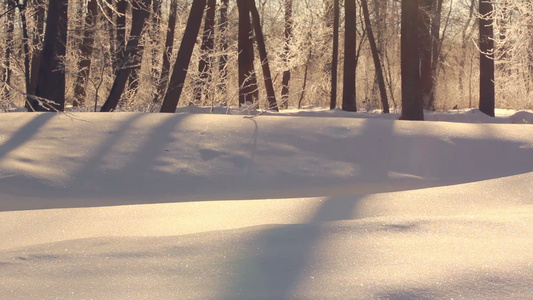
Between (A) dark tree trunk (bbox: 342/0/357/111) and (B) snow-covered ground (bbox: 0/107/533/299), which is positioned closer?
(B) snow-covered ground (bbox: 0/107/533/299)

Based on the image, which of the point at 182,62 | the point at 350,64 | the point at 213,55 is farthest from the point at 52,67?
the point at 350,64

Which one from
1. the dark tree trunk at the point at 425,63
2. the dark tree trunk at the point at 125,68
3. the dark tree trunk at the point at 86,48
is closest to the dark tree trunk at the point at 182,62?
the dark tree trunk at the point at 125,68

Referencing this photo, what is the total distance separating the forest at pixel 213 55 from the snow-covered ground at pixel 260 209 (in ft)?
3.46

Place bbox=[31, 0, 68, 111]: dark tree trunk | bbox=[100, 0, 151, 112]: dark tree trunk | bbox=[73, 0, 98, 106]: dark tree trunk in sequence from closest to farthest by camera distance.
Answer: bbox=[31, 0, 68, 111]: dark tree trunk
bbox=[100, 0, 151, 112]: dark tree trunk
bbox=[73, 0, 98, 106]: dark tree trunk

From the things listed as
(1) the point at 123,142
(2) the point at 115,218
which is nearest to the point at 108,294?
(2) the point at 115,218

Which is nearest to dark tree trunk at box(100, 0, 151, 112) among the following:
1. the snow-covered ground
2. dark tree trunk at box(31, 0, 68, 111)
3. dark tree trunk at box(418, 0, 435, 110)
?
dark tree trunk at box(31, 0, 68, 111)

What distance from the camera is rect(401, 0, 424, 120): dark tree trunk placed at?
414 inches

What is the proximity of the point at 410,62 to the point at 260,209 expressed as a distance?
304 inches

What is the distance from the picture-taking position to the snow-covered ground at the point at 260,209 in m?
2.11

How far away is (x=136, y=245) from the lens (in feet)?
8.63

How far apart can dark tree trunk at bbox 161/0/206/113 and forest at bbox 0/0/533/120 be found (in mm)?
19

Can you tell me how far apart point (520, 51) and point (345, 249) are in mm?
9353

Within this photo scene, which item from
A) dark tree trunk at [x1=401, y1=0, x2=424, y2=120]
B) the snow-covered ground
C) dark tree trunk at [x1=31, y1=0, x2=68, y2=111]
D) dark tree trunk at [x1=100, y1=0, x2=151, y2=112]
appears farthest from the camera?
dark tree trunk at [x1=100, y1=0, x2=151, y2=112]

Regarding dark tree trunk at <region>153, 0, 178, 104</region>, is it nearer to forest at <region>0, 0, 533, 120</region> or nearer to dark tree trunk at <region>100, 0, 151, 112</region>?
forest at <region>0, 0, 533, 120</region>
